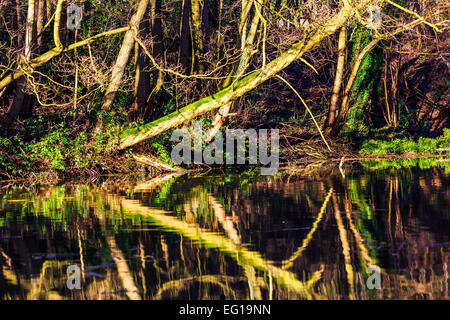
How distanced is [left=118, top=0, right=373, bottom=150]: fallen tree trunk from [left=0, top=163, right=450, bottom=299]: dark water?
463 centimetres

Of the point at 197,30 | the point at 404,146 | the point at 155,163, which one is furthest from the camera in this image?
the point at 404,146

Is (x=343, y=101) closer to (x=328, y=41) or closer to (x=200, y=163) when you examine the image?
(x=328, y=41)

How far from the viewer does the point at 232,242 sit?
8828mm

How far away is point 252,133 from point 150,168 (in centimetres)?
432


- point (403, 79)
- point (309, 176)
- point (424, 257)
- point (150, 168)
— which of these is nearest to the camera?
point (424, 257)

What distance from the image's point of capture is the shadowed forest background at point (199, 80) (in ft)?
64.6

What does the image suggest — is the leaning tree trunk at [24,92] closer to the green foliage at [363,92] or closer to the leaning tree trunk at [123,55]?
the leaning tree trunk at [123,55]

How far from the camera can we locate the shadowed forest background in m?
19.7

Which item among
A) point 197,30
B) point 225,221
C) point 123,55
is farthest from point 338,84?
point 225,221

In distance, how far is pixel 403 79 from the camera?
31391 mm

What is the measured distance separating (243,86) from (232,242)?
11.1 meters

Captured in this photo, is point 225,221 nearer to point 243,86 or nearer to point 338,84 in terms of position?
point 243,86

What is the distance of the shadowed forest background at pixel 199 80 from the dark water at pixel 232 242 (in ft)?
16.7
